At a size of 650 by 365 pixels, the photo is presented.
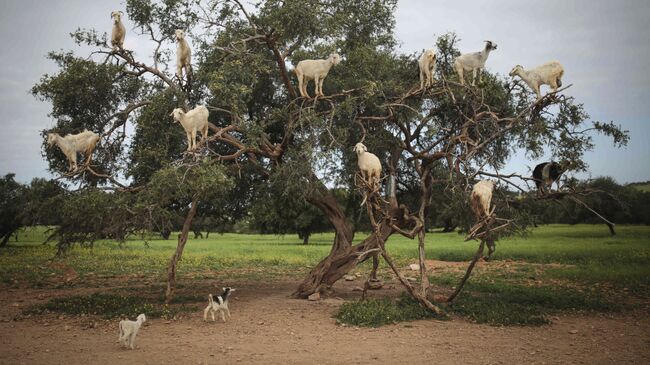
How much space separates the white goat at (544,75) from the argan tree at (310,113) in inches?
Answer: 13.2

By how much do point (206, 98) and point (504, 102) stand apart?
890 cm

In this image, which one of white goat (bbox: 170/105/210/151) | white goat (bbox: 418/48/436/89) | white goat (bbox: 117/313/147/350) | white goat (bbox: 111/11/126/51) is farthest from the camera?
white goat (bbox: 111/11/126/51)

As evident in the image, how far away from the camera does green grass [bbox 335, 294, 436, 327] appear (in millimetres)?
10973

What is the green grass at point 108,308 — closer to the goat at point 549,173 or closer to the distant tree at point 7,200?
the goat at point 549,173

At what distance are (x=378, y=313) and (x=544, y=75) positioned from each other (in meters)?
6.40

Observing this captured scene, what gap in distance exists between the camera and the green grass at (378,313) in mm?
10973

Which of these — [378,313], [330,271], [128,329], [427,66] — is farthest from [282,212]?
[128,329]

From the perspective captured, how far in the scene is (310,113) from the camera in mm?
12117

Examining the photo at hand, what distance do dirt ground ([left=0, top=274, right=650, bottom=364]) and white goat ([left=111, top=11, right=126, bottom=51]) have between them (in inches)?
261

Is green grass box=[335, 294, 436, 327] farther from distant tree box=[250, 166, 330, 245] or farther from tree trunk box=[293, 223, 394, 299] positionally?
distant tree box=[250, 166, 330, 245]

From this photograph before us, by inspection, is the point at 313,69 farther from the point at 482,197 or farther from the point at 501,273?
the point at 501,273

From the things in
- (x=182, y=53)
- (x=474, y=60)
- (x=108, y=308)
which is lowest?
(x=108, y=308)

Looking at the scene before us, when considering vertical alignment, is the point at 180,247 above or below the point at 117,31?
below

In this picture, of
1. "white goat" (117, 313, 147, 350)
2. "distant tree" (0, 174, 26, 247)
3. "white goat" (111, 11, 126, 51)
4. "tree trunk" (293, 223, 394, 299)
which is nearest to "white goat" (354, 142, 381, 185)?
"tree trunk" (293, 223, 394, 299)
